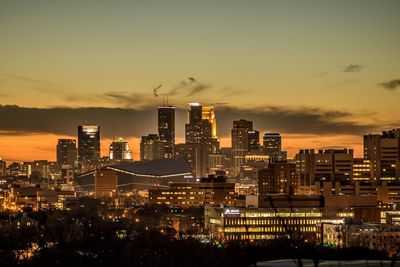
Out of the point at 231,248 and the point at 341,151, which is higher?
the point at 341,151

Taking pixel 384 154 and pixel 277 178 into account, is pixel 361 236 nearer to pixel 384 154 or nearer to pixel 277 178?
pixel 384 154

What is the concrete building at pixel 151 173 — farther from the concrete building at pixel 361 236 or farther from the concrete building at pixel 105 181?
the concrete building at pixel 361 236

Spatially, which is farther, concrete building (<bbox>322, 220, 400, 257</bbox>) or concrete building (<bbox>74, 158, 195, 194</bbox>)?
concrete building (<bbox>74, 158, 195, 194</bbox>)

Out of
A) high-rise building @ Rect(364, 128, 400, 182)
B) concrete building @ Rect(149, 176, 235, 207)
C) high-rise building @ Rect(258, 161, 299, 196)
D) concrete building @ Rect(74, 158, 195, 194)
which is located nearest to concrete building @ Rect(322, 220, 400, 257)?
high-rise building @ Rect(364, 128, 400, 182)

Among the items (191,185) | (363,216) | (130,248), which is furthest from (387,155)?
(130,248)

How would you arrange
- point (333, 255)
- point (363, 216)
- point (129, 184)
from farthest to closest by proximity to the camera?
point (129, 184)
point (363, 216)
point (333, 255)

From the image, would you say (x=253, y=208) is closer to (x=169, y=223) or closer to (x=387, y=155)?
(x=169, y=223)

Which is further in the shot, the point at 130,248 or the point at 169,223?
the point at 169,223

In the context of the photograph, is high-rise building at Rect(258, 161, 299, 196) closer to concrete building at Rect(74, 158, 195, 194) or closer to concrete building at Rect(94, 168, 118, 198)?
concrete building at Rect(74, 158, 195, 194)

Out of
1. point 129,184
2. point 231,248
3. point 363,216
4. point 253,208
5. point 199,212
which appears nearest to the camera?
point 231,248
